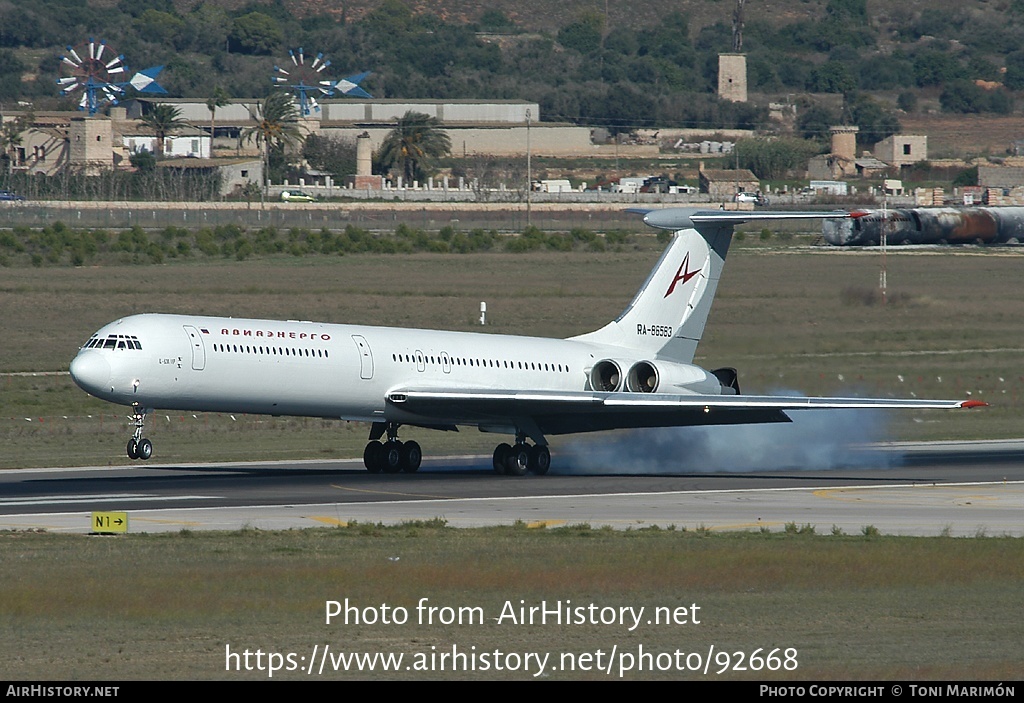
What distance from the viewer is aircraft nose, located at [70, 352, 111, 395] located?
35844mm

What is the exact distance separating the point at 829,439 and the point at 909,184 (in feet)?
489

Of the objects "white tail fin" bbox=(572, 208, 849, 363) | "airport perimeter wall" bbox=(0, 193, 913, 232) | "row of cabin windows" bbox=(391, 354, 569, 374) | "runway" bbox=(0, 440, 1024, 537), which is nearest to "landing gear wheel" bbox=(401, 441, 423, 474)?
"runway" bbox=(0, 440, 1024, 537)

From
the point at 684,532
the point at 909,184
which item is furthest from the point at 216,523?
the point at 909,184

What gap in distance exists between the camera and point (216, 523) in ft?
104

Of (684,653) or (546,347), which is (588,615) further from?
(546,347)

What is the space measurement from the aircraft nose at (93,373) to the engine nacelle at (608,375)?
13.9 meters

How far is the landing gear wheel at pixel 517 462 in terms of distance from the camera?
42.4 m

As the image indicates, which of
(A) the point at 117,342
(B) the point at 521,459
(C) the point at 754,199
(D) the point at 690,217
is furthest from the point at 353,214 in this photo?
(A) the point at 117,342

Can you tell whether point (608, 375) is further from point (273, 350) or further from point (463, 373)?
point (273, 350)

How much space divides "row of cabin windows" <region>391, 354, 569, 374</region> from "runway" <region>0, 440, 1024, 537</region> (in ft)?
9.32

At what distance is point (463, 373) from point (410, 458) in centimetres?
256

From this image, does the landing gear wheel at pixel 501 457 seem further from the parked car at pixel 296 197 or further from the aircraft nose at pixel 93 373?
the parked car at pixel 296 197

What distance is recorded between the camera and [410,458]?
4262 cm

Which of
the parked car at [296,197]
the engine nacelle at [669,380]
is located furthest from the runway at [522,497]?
the parked car at [296,197]
